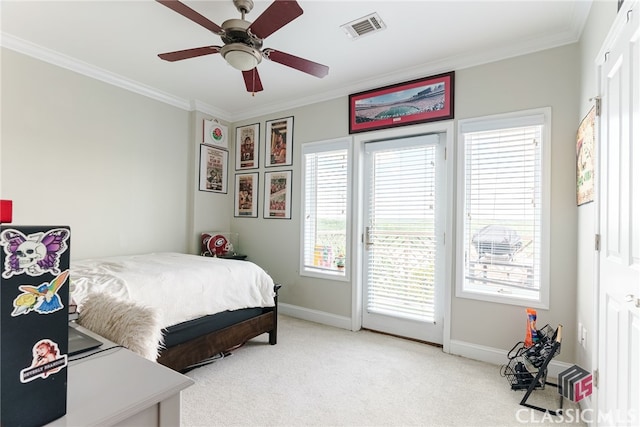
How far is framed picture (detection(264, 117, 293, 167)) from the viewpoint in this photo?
158 inches

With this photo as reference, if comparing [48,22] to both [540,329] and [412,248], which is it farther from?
[540,329]

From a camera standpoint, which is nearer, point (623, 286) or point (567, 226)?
point (623, 286)

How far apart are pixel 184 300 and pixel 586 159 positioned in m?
2.87

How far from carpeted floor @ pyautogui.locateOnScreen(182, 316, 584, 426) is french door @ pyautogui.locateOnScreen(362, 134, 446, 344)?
0.33 meters

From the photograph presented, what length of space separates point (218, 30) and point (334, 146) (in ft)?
6.15

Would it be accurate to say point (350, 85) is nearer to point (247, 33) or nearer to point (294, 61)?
point (294, 61)

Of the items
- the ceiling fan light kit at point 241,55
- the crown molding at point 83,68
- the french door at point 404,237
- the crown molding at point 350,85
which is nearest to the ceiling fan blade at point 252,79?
the ceiling fan light kit at point 241,55


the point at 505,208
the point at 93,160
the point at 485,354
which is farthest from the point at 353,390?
the point at 93,160

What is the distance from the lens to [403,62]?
3.01m

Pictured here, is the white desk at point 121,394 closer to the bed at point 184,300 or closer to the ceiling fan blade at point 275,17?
the bed at point 184,300

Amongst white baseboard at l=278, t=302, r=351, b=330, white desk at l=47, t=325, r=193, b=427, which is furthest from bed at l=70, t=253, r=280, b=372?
white baseboard at l=278, t=302, r=351, b=330

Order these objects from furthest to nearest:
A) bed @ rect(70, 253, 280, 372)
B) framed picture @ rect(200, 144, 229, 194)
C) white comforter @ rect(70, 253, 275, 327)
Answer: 1. framed picture @ rect(200, 144, 229, 194)
2. white comforter @ rect(70, 253, 275, 327)
3. bed @ rect(70, 253, 280, 372)

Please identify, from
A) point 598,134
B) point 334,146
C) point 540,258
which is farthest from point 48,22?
point 540,258

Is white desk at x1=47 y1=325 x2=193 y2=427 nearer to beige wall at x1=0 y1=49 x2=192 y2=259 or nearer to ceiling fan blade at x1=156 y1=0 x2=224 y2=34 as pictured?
ceiling fan blade at x1=156 y1=0 x2=224 y2=34
